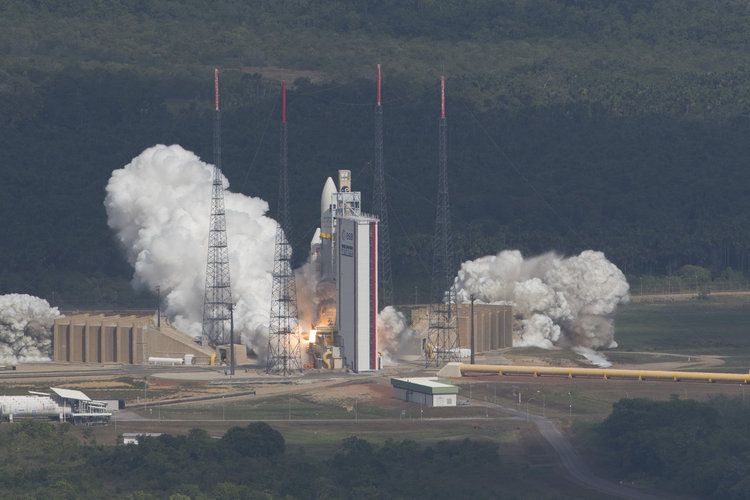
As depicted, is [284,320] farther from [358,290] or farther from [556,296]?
[556,296]

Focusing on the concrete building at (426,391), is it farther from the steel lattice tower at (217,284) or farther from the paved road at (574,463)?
the steel lattice tower at (217,284)

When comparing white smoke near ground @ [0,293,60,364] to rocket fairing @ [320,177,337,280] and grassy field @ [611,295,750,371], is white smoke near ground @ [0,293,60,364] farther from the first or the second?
Result: grassy field @ [611,295,750,371]

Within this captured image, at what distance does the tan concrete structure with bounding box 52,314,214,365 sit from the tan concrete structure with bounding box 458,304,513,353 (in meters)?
17.3

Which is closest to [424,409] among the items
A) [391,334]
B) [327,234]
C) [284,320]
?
[284,320]

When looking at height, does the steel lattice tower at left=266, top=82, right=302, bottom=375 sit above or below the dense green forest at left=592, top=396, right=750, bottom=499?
above

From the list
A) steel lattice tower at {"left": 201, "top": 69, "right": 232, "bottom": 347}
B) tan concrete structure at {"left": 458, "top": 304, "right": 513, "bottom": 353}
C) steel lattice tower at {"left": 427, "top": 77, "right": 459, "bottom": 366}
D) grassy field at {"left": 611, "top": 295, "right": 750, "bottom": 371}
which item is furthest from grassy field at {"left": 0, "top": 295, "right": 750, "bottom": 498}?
steel lattice tower at {"left": 201, "top": 69, "right": 232, "bottom": 347}

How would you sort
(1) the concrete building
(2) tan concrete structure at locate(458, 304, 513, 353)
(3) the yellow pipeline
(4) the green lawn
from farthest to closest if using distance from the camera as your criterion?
1. (4) the green lawn
2. (2) tan concrete structure at locate(458, 304, 513, 353)
3. (3) the yellow pipeline
4. (1) the concrete building

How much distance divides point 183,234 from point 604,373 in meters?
33.6

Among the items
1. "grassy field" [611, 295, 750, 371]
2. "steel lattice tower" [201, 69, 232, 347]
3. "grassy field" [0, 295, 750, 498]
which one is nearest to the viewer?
"grassy field" [0, 295, 750, 498]

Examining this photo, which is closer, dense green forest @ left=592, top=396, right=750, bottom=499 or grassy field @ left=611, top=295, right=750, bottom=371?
dense green forest @ left=592, top=396, right=750, bottom=499

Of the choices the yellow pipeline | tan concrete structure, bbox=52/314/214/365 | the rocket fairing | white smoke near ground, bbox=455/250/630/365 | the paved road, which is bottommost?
the paved road

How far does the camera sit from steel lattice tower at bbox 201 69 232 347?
13988cm

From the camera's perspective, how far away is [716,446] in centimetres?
10281

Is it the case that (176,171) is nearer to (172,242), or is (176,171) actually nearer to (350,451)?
(172,242)
